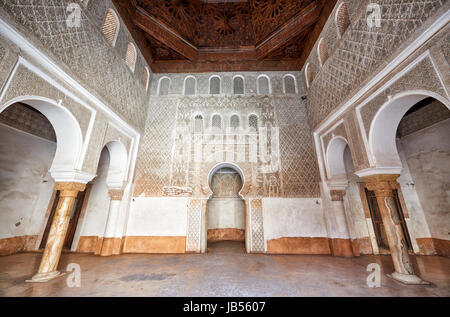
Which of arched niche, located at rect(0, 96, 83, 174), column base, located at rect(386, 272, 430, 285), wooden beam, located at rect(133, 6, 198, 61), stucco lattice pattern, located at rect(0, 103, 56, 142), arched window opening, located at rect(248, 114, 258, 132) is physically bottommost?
column base, located at rect(386, 272, 430, 285)

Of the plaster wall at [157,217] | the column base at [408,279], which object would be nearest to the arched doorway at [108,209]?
the plaster wall at [157,217]

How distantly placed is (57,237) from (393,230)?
8.01m

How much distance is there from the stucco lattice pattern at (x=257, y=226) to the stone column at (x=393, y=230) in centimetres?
348

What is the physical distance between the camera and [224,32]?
331 inches

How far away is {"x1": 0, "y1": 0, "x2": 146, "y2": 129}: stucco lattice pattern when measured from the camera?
334cm

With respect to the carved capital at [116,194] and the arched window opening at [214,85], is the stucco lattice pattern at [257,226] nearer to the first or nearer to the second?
the carved capital at [116,194]

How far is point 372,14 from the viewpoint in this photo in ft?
13.7

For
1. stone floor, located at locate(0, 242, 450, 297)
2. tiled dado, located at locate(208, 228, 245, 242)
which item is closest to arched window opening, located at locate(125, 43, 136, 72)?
stone floor, located at locate(0, 242, 450, 297)

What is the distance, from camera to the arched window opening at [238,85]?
27.1 feet

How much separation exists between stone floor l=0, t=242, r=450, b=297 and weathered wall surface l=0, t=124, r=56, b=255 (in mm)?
1417

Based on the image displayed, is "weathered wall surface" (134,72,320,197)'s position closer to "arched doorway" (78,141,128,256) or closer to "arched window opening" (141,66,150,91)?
"arched window opening" (141,66,150,91)

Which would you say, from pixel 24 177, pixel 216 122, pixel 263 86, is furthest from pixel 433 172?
pixel 24 177
